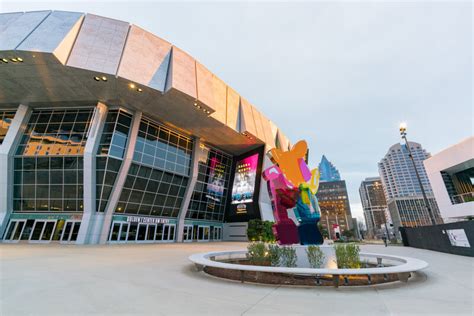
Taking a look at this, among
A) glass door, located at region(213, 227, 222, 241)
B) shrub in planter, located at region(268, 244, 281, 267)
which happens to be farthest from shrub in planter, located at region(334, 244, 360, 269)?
glass door, located at region(213, 227, 222, 241)

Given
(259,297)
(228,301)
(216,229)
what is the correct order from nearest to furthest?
(228,301), (259,297), (216,229)

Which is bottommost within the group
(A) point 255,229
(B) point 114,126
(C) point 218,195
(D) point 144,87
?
(A) point 255,229

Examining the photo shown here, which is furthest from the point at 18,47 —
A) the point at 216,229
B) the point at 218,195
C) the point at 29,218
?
the point at 216,229

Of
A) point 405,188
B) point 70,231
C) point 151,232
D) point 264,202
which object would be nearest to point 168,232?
point 151,232

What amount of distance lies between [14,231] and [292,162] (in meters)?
27.5

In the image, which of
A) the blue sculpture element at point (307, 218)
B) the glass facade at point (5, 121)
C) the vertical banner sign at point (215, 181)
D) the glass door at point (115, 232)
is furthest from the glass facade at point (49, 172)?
the blue sculpture element at point (307, 218)

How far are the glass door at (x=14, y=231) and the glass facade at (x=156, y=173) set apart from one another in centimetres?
891

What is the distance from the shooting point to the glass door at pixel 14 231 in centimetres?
2055

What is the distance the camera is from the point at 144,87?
19297mm

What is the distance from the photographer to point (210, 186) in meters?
33.8

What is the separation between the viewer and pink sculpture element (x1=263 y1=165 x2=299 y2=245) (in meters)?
11.0

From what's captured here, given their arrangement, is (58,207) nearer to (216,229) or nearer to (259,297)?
(216,229)

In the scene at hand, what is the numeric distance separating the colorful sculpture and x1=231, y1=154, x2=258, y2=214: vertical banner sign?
2160 cm

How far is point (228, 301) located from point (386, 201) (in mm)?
131706
